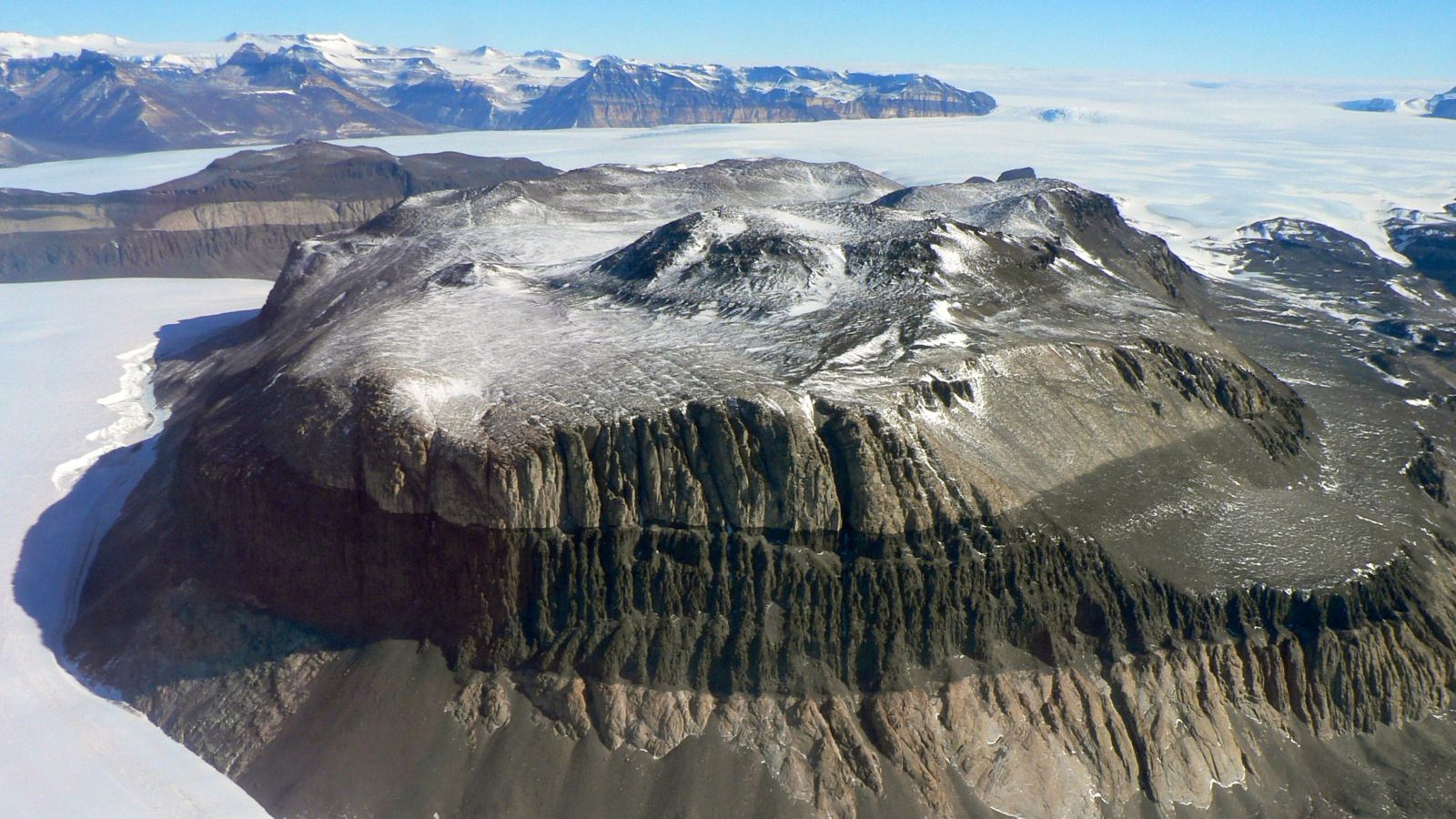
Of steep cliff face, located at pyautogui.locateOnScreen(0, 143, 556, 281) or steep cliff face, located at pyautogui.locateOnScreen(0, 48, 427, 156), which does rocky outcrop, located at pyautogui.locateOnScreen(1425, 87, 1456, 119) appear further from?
steep cliff face, located at pyautogui.locateOnScreen(0, 48, 427, 156)

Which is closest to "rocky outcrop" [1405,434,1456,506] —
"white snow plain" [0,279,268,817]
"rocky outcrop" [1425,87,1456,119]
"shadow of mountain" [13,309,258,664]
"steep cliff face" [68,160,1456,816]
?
"steep cliff face" [68,160,1456,816]

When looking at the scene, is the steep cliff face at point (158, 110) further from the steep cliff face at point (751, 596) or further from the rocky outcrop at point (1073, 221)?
the steep cliff face at point (751, 596)

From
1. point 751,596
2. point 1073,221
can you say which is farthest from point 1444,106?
point 751,596

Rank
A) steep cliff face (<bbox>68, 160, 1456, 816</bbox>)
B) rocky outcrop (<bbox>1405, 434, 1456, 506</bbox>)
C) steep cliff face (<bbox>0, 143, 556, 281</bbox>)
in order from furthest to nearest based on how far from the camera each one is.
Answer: steep cliff face (<bbox>0, 143, 556, 281</bbox>)
rocky outcrop (<bbox>1405, 434, 1456, 506</bbox>)
steep cliff face (<bbox>68, 160, 1456, 816</bbox>)

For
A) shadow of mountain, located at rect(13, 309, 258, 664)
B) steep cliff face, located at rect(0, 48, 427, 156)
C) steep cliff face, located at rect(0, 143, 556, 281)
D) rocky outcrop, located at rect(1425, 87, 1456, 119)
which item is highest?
steep cliff face, located at rect(0, 48, 427, 156)

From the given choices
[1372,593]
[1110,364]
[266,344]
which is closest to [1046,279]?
[1110,364]

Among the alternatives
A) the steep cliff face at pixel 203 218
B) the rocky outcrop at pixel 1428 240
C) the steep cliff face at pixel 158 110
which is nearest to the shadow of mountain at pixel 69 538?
the steep cliff face at pixel 203 218
